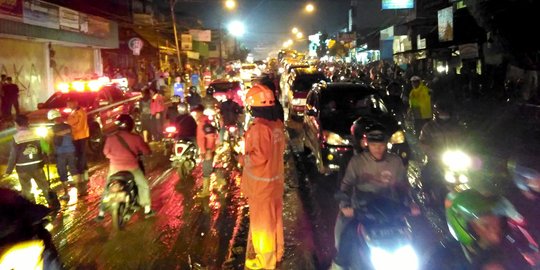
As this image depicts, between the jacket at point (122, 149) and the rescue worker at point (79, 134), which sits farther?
the rescue worker at point (79, 134)

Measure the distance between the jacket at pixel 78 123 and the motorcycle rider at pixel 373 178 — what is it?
7055 mm

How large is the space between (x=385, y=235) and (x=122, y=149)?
4333mm

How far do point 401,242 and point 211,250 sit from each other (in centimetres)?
299

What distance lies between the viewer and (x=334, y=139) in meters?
9.27

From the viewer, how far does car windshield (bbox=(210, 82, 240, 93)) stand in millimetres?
17609

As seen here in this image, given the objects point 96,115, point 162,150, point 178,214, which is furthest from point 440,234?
point 96,115

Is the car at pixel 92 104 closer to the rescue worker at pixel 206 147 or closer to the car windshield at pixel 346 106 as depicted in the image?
the rescue worker at pixel 206 147

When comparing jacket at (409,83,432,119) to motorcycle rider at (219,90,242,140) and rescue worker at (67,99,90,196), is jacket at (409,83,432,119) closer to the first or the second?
motorcycle rider at (219,90,242,140)

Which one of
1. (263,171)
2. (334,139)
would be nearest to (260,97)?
(263,171)

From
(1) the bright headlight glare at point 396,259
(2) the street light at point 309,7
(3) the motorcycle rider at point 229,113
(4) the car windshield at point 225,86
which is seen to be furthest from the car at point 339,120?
(2) the street light at point 309,7

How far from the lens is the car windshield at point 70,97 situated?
13.5m

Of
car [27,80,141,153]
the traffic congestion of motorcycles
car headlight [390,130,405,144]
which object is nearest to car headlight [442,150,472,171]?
the traffic congestion of motorcycles

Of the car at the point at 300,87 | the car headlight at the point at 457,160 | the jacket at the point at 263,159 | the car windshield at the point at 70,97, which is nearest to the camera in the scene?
the jacket at the point at 263,159

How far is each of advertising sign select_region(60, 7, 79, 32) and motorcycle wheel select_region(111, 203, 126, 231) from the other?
51.7 ft
